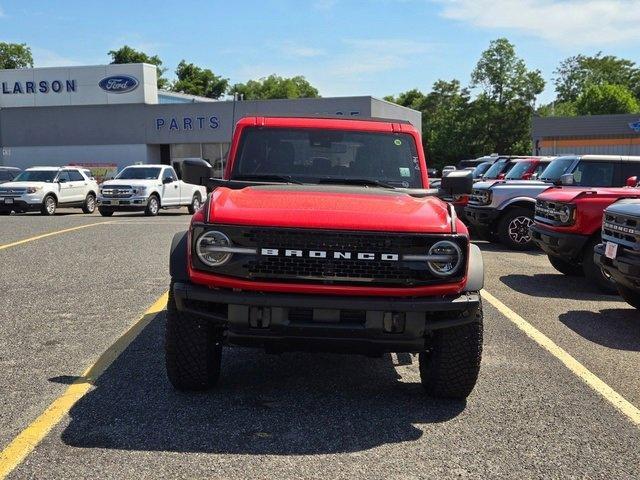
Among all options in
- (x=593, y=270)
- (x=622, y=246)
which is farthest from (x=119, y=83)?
(x=622, y=246)

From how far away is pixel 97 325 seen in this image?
6.76m

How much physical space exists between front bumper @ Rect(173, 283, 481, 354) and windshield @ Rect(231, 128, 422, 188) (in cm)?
161

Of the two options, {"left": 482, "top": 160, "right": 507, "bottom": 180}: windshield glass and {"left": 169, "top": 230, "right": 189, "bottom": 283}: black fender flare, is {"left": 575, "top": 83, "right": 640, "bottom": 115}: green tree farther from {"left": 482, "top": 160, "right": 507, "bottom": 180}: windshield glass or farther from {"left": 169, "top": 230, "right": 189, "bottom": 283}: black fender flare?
{"left": 169, "top": 230, "right": 189, "bottom": 283}: black fender flare

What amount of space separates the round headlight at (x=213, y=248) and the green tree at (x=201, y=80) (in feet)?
343

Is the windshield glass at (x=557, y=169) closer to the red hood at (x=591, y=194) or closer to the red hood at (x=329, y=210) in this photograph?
the red hood at (x=591, y=194)

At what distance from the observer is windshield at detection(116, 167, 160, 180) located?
76.9 ft

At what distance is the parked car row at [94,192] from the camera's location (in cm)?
2214

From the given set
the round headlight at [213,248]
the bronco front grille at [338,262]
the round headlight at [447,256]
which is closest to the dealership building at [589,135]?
the round headlight at [447,256]

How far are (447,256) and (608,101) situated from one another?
3590 inches

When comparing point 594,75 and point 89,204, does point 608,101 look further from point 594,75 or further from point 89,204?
point 89,204

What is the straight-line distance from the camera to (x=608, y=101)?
86.9m

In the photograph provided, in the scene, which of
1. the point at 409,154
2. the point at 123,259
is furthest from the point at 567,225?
the point at 123,259

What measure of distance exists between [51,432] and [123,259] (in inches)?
297

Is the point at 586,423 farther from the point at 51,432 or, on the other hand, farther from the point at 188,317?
the point at 51,432
